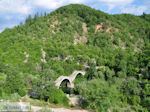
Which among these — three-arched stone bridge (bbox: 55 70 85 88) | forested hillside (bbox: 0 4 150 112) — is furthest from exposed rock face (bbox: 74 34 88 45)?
three-arched stone bridge (bbox: 55 70 85 88)

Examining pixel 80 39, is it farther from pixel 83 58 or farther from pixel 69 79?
pixel 69 79

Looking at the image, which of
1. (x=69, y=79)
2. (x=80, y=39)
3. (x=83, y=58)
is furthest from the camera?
(x=80, y=39)

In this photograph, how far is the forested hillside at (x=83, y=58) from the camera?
71.4 meters

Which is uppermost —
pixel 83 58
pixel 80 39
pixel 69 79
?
pixel 80 39

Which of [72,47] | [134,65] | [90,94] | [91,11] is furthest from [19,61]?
[91,11]

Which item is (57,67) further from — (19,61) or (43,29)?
(43,29)

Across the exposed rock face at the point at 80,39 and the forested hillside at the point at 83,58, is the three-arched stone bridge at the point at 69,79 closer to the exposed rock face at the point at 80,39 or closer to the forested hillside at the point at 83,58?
the forested hillside at the point at 83,58

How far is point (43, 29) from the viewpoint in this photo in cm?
13138

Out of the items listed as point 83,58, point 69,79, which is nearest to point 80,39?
point 83,58

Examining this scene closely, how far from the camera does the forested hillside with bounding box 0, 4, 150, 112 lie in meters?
71.4

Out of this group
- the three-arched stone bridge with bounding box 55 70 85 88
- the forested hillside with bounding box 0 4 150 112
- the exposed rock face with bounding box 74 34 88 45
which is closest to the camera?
the forested hillside with bounding box 0 4 150 112

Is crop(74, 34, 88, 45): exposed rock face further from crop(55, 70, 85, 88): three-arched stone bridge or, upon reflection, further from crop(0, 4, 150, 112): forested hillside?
crop(55, 70, 85, 88): three-arched stone bridge

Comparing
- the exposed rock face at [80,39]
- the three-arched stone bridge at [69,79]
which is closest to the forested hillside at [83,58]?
→ the exposed rock face at [80,39]

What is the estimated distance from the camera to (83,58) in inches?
4432
